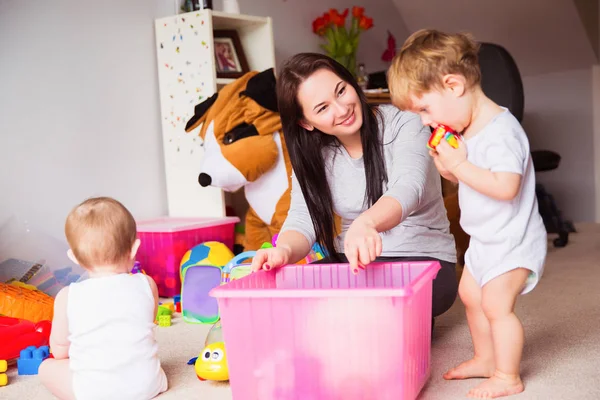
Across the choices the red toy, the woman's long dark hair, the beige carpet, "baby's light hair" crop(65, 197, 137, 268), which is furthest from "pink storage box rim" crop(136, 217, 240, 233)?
"baby's light hair" crop(65, 197, 137, 268)

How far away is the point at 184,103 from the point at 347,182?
1.19 metres

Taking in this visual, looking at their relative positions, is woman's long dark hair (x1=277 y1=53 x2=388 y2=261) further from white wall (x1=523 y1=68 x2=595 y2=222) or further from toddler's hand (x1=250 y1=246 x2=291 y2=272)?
white wall (x1=523 y1=68 x2=595 y2=222)

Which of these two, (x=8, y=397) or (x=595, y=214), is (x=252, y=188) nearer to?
(x=8, y=397)

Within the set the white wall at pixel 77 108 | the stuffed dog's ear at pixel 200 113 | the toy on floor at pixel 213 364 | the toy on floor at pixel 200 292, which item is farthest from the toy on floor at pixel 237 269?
the white wall at pixel 77 108

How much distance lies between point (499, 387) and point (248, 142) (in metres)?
1.32

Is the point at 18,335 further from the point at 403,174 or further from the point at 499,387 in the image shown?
the point at 499,387

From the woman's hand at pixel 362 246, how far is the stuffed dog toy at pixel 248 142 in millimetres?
1186

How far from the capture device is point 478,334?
138cm

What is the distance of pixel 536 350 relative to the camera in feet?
5.15

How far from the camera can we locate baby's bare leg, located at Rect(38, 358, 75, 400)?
136 cm

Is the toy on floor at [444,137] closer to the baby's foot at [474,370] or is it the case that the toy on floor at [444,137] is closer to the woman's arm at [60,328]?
the baby's foot at [474,370]

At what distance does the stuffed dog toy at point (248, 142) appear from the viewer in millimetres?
2367

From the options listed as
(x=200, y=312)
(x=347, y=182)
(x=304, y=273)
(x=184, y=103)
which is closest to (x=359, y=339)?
(x=304, y=273)

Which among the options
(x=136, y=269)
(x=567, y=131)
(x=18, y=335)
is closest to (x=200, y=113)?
(x=136, y=269)
